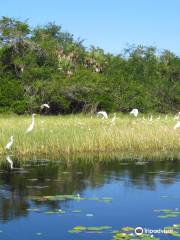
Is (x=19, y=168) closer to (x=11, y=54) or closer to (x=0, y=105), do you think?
(x=0, y=105)

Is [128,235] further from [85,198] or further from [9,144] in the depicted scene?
[9,144]

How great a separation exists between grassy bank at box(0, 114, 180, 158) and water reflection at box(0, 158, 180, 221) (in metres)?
1.16

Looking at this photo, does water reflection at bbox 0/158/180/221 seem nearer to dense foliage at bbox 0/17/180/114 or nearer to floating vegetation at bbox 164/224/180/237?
floating vegetation at bbox 164/224/180/237

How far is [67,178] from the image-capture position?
1477 cm

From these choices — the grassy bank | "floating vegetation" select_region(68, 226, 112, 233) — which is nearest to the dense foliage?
the grassy bank

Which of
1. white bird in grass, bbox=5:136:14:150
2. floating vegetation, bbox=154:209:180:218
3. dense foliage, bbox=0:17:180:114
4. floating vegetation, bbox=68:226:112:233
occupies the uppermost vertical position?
dense foliage, bbox=0:17:180:114

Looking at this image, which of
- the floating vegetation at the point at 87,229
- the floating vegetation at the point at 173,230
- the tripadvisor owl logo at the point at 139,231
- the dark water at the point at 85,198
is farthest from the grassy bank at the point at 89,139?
the floating vegetation at the point at 173,230

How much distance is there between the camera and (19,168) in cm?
1595

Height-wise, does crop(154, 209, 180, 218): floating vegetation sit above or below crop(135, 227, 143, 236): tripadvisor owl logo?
above

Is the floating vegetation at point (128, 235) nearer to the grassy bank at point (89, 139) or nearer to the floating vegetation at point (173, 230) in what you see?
the floating vegetation at point (173, 230)

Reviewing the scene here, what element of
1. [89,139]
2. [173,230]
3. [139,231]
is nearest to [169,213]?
[173,230]

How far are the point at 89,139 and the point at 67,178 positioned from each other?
419cm

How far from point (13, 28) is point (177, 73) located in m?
13.9

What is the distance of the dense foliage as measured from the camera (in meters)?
31.8
